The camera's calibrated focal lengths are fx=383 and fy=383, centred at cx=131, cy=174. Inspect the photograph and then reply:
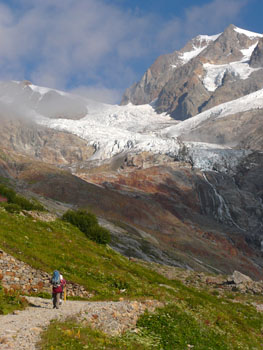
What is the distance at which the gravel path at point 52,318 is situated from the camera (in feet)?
35.4

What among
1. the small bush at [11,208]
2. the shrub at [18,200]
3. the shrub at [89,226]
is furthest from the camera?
the shrub at [89,226]

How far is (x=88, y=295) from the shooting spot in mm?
19250

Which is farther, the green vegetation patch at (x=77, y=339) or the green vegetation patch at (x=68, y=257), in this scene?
the green vegetation patch at (x=68, y=257)

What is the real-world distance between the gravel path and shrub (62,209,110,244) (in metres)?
16.2

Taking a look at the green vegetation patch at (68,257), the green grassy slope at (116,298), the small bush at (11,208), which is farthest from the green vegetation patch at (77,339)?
the small bush at (11,208)

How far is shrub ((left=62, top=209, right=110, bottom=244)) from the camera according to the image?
3334cm

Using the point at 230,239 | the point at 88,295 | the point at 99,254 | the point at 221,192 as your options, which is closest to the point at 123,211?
the point at 230,239

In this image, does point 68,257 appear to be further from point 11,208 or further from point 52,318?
point 52,318

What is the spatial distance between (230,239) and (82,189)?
168ft

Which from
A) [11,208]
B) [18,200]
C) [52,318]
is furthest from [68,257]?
[18,200]

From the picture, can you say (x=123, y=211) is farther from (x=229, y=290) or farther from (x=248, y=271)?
(x=229, y=290)

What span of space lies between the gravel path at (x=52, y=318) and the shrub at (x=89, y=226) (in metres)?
16.2

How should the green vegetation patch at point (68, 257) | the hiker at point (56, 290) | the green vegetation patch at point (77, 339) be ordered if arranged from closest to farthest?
the green vegetation patch at point (77, 339), the hiker at point (56, 290), the green vegetation patch at point (68, 257)

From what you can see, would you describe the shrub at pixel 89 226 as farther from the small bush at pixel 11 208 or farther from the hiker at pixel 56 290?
the hiker at pixel 56 290
